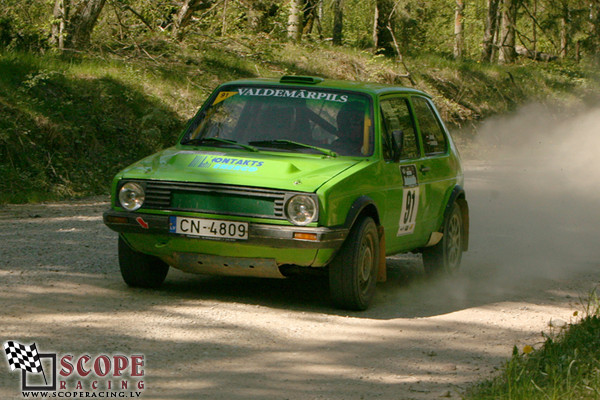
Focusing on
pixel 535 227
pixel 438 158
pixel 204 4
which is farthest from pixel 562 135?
pixel 438 158

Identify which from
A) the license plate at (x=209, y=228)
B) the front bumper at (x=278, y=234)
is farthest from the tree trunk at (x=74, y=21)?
the license plate at (x=209, y=228)

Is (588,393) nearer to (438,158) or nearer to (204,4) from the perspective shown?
(438,158)

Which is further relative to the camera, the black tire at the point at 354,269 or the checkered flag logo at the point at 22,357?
the black tire at the point at 354,269

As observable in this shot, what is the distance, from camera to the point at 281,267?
293 inches

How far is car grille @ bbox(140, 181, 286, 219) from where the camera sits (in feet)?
23.3

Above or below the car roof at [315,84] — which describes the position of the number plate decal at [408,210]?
below

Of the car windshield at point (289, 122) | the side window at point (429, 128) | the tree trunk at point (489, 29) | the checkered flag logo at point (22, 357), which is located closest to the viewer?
the checkered flag logo at point (22, 357)

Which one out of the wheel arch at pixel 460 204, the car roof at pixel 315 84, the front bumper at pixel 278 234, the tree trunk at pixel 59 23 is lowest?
the wheel arch at pixel 460 204

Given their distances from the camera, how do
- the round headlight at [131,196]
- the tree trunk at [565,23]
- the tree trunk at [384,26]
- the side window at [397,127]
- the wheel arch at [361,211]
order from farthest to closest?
the tree trunk at [565,23], the tree trunk at [384,26], the side window at [397,127], the round headlight at [131,196], the wheel arch at [361,211]

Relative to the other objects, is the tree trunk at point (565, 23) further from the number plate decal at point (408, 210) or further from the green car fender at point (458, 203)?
the number plate decal at point (408, 210)

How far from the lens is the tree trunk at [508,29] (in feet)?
121

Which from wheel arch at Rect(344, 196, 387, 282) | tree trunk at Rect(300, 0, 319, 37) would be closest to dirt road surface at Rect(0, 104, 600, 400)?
wheel arch at Rect(344, 196, 387, 282)

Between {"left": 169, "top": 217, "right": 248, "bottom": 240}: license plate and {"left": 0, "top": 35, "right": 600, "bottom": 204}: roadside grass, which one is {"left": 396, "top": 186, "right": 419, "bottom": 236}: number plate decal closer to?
{"left": 169, "top": 217, "right": 248, "bottom": 240}: license plate

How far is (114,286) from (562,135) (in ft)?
87.0
